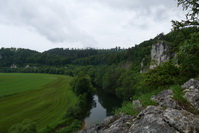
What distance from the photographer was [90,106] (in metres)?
37.1

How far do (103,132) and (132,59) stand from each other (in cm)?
7532

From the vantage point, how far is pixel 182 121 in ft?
13.8

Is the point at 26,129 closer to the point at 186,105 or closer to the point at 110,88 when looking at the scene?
the point at 186,105

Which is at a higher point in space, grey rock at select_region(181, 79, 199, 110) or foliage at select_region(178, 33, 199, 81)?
foliage at select_region(178, 33, 199, 81)

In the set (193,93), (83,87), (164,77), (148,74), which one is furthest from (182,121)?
(83,87)

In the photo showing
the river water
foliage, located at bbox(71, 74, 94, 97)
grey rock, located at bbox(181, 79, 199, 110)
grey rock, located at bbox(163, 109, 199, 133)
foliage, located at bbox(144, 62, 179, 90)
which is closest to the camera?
grey rock, located at bbox(163, 109, 199, 133)

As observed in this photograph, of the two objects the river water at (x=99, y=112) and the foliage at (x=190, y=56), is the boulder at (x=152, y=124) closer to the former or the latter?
the foliage at (x=190, y=56)

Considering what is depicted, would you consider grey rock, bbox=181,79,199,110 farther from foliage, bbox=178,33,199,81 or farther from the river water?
the river water

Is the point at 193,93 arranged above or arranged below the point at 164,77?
below

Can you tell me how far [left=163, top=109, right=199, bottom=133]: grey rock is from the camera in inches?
155

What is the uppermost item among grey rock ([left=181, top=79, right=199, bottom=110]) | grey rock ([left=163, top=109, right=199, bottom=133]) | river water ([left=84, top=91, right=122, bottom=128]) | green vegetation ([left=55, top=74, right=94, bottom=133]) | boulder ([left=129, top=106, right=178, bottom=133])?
grey rock ([left=181, top=79, right=199, bottom=110])

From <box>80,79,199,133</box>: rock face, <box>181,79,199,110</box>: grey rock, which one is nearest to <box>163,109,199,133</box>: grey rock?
<box>80,79,199,133</box>: rock face

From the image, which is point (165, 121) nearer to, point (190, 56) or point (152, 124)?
point (152, 124)

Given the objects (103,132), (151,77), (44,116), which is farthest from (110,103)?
(103,132)
